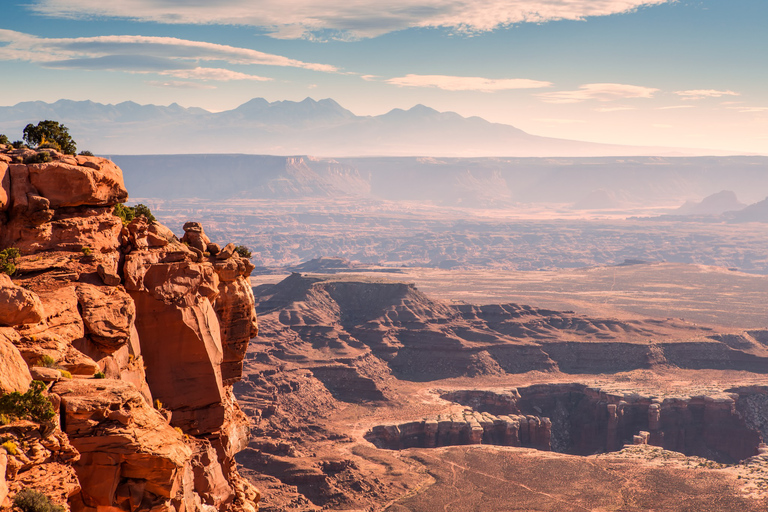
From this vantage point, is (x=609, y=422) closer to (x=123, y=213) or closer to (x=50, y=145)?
(x=123, y=213)

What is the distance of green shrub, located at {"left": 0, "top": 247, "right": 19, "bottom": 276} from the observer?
21.2 m

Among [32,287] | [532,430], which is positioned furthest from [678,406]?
[32,287]

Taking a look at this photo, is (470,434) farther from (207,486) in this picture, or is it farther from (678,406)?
(207,486)

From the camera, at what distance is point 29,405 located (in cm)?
1677

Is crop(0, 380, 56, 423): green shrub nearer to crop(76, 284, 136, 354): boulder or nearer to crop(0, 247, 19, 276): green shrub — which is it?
crop(76, 284, 136, 354): boulder

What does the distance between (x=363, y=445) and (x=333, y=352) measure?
1627 inches

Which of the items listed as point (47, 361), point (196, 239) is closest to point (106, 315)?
point (47, 361)

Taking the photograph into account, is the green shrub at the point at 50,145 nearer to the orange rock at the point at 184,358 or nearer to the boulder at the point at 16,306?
the orange rock at the point at 184,358

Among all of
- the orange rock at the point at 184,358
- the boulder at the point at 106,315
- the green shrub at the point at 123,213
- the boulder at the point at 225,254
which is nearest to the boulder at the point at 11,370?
the boulder at the point at 106,315

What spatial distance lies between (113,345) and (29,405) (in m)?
5.43

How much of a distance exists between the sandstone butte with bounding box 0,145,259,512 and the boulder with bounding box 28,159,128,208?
0.12ft

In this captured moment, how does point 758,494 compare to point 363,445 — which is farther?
point 363,445

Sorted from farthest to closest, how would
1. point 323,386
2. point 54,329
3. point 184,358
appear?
point 323,386 → point 184,358 → point 54,329

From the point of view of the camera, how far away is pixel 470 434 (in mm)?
96625
